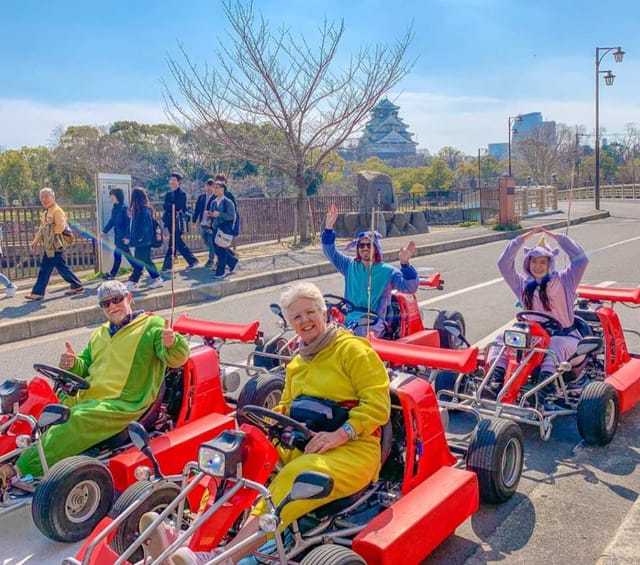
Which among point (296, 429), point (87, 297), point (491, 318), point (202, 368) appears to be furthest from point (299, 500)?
point (87, 297)

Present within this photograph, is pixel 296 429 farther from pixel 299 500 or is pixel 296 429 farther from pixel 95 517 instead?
Answer: pixel 95 517

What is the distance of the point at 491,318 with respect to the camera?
9.50 m

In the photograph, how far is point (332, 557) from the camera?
111 inches

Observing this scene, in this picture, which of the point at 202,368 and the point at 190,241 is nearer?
the point at 202,368

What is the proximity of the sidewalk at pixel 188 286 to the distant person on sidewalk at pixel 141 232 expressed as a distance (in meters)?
0.34

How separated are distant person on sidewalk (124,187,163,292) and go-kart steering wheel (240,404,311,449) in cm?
879

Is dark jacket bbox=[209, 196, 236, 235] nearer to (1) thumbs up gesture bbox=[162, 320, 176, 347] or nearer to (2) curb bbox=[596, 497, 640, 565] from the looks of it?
(1) thumbs up gesture bbox=[162, 320, 176, 347]

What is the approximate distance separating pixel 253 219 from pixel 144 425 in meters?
15.6

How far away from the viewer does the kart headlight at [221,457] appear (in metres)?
2.92

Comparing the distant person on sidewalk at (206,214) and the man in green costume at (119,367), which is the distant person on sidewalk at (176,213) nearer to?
the distant person on sidewalk at (206,214)

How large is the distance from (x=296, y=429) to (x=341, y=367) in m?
0.39

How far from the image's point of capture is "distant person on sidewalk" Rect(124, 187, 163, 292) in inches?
470

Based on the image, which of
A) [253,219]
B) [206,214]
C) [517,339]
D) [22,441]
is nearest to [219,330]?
[22,441]

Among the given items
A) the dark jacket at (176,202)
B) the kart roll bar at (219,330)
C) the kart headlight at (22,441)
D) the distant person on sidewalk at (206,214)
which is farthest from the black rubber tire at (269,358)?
the distant person on sidewalk at (206,214)
